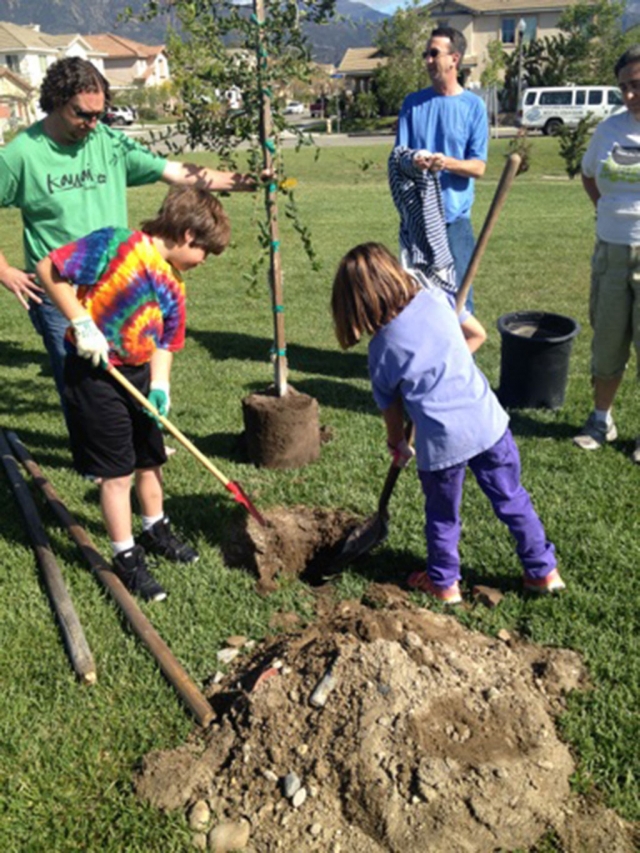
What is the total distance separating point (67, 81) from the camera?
346cm

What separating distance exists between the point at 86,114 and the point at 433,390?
2.18 m

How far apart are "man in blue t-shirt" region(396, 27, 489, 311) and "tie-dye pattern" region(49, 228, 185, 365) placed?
2381mm

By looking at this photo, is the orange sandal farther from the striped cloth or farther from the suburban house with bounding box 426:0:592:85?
the suburban house with bounding box 426:0:592:85

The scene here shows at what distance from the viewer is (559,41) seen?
167 feet

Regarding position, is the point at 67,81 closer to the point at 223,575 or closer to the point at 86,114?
the point at 86,114

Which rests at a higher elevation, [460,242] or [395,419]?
[460,242]

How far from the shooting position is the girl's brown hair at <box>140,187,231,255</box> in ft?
10.3

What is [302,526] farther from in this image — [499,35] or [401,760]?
[499,35]

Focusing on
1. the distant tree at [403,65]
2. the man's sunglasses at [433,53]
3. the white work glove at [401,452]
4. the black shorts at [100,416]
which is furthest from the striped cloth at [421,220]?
the distant tree at [403,65]

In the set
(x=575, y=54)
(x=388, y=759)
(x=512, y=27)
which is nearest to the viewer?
(x=388, y=759)

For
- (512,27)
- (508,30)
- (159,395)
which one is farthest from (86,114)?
(508,30)

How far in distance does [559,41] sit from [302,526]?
5647 cm

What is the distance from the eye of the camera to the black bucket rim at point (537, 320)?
513 cm

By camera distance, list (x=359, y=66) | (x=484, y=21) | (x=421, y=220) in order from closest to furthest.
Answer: (x=421, y=220) → (x=484, y=21) → (x=359, y=66)
